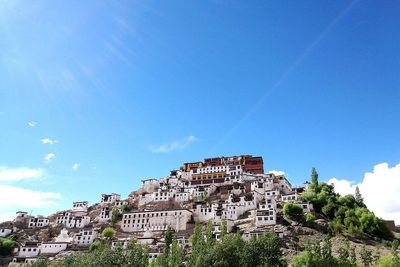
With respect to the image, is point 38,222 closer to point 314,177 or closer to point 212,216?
point 212,216

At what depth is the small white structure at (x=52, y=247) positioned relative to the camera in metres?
71.9

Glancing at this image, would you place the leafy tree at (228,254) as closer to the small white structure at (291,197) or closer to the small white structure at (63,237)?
the small white structure at (291,197)

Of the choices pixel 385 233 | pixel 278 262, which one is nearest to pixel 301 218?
pixel 385 233

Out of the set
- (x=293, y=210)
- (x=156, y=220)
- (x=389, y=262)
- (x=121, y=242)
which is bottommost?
(x=389, y=262)

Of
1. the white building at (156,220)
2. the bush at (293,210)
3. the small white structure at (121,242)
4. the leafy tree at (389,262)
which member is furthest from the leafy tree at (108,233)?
the leafy tree at (389,262)

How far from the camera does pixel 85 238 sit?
74125mm

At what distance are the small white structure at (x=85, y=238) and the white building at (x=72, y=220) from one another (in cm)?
850

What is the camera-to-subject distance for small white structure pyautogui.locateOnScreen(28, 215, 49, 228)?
284ft

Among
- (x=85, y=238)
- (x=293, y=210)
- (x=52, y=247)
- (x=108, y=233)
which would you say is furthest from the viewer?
(x=85, y=238)

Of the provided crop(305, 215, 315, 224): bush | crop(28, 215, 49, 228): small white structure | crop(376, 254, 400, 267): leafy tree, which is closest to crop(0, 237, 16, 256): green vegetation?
crop(28, 215, 49, 228): small white structure

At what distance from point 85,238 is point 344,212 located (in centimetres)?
4723

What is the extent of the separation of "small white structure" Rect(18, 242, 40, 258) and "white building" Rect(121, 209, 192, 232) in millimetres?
15920

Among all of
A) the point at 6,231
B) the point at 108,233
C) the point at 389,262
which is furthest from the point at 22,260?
the point at 389,262

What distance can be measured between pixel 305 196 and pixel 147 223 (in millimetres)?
30787
